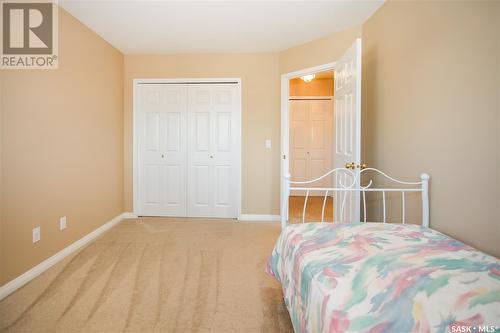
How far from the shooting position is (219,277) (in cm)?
255

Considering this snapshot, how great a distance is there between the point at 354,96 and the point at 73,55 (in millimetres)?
2799

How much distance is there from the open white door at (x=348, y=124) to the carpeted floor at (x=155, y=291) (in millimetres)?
957

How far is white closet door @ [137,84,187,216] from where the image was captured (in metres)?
4.50

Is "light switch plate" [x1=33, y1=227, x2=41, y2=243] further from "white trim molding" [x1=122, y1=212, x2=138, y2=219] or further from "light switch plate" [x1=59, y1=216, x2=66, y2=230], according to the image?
"white trim molding" [x1=122, y1=212, x2=138, y2=219]

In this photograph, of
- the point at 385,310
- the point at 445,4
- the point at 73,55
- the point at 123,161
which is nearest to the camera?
the point at 385,310

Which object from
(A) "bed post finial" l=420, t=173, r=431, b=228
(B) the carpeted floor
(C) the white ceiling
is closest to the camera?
(B) the carpeted floor

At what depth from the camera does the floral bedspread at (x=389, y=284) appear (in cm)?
98

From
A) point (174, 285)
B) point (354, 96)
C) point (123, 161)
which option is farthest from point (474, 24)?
point (123, 161)

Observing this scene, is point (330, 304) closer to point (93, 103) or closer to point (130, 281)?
point (130, 281)

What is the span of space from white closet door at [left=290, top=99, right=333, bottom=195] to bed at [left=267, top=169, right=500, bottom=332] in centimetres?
468

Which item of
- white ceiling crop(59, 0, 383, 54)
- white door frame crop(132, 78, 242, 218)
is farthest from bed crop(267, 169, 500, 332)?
white door frame crop(132, 78, 242, 218)

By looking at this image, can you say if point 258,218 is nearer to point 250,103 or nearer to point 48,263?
point 250,103

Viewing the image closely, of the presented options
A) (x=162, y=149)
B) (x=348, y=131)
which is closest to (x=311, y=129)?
(x=162, y=149)

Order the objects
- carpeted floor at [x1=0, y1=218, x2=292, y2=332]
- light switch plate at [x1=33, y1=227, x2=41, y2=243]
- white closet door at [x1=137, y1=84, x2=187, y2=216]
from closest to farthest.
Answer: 1. carpeted floor at [x1=0, y1=218, x2=292, y2=332]
2. light switch plate at [x1=33, y1=227, x2=41, y2=243]
3. white closet door at [x1=137, y1=84, x2=187, y2=216]
